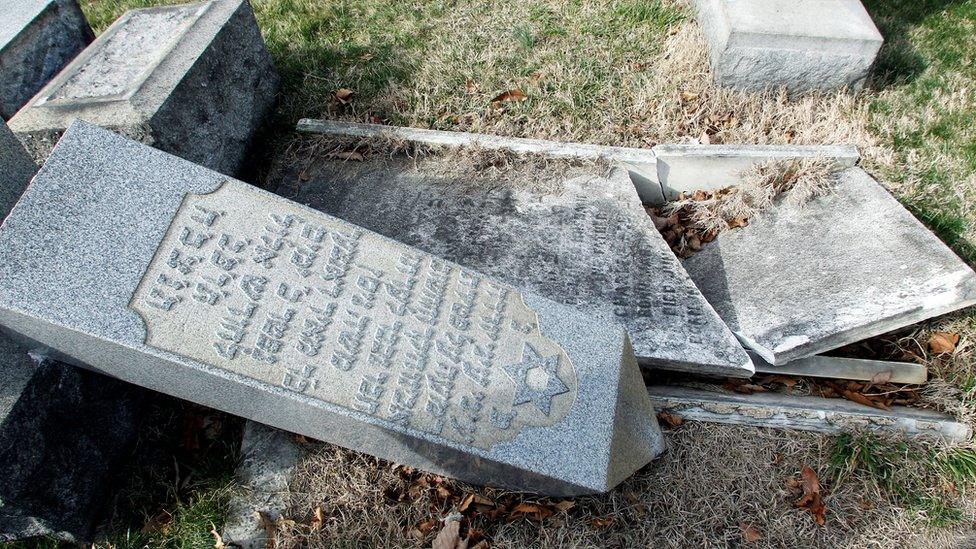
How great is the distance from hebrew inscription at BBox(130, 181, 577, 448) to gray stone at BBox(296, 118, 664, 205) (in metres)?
1.41

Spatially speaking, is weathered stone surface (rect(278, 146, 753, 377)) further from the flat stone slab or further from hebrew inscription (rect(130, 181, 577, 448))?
hebrew inscription (rect(130, 181, 577, 448))

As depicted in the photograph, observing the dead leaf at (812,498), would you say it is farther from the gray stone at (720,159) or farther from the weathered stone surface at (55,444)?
the weathered stone surface at (55,444)

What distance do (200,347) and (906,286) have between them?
289 cm

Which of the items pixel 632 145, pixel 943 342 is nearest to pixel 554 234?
pixel 632 145

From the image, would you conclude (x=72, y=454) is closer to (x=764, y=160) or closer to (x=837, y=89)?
(x=764, y=160)

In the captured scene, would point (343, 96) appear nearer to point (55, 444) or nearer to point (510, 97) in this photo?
point (510, 97)

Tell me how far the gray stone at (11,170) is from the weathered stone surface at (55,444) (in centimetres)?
56

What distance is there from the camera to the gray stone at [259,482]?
7.84 ft

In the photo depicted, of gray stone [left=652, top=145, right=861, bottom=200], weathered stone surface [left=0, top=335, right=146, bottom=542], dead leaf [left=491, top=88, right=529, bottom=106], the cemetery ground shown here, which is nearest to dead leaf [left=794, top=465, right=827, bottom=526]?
the cemetery ground

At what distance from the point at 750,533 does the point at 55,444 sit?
8.55ft

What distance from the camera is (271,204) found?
242 centimetres

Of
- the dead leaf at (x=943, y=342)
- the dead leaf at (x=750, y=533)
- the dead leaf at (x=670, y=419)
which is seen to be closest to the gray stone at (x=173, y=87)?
the dead leaf at (x=670, y=419)

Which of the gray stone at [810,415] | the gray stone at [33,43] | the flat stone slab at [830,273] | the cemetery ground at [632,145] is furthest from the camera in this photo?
the gray stone at [33,43]

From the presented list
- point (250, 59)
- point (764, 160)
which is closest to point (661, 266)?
point (764, 160)
